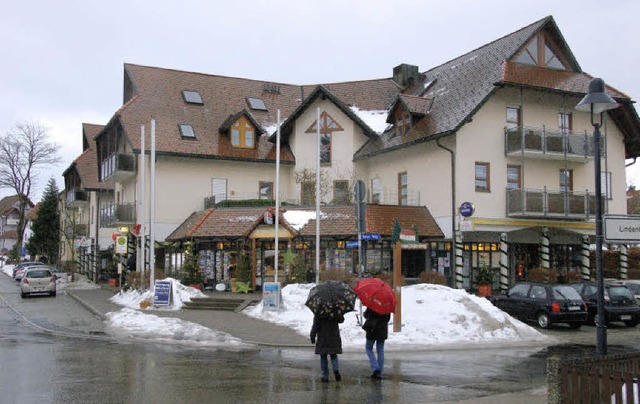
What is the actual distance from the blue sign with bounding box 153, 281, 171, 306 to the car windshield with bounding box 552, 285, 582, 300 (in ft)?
43.1

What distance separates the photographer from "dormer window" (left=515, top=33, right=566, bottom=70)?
31.0m

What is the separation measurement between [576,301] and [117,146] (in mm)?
26154

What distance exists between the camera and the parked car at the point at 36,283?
1347 inches

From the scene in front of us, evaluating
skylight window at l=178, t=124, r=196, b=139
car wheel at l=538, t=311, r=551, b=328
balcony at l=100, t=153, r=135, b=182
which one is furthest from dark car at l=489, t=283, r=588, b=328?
balcony at l=100, t=153, r=135, b=182

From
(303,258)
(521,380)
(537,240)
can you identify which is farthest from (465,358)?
(537,240)

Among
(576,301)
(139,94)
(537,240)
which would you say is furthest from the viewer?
(139,94)

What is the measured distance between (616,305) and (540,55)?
560 inches

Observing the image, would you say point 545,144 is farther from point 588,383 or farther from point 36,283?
point 36,283

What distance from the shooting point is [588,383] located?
7211mm

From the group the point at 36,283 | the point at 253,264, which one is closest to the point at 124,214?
the point at 36,283

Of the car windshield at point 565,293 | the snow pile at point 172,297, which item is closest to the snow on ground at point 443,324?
the car windshield at point 565,293

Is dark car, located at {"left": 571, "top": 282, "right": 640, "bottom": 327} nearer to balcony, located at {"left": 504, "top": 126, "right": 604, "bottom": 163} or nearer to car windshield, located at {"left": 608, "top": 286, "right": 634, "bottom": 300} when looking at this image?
car windshield, located at {"left": 608, "top": 286, "right": 634, "bottom": 300}

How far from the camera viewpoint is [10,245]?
423 ft

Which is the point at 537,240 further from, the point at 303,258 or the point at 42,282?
the point at 42,282
